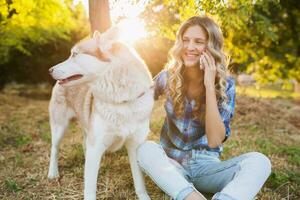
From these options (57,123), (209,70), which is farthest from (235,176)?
(57,123)

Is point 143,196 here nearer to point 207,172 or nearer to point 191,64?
point 207,172

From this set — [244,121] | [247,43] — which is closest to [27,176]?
[244,121]

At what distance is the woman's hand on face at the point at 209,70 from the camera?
10.00 ft

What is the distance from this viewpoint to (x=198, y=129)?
3.35m

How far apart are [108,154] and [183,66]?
62.3 inches

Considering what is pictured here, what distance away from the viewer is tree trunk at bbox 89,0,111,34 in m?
4.38

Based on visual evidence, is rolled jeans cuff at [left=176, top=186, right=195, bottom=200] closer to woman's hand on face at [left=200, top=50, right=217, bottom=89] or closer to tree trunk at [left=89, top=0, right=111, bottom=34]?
woman's hand on face at [left=200, top=50, right=217, bottom=89]

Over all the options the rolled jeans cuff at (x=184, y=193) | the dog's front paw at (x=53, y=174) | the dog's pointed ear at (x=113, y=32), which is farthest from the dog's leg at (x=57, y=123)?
the rolled jeans cuff at (x=184, y=193)

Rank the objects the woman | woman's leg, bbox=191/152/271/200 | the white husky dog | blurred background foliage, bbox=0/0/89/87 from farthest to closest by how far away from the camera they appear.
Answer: blurred background foliage, bbox=0/0/89/87 < the white husky dog < the woman < woman's leg, bbox=191/152/271/200

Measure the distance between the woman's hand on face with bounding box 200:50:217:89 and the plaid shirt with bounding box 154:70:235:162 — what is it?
0.23 m

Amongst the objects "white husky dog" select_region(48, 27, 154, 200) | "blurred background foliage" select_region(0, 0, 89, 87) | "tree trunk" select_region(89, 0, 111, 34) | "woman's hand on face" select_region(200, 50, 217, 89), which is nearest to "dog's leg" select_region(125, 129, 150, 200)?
"white husky dog" select_region(48, 27, 154, 200)

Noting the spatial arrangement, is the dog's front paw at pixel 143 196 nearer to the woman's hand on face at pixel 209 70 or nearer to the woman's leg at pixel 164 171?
the woman's leg at pixel 164 171

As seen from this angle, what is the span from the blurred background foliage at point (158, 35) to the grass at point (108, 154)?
1.48m

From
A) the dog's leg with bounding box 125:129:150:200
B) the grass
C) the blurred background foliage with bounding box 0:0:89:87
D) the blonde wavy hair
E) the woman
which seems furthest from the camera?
the blurred background foliage with bounding box 0:0:89:87
